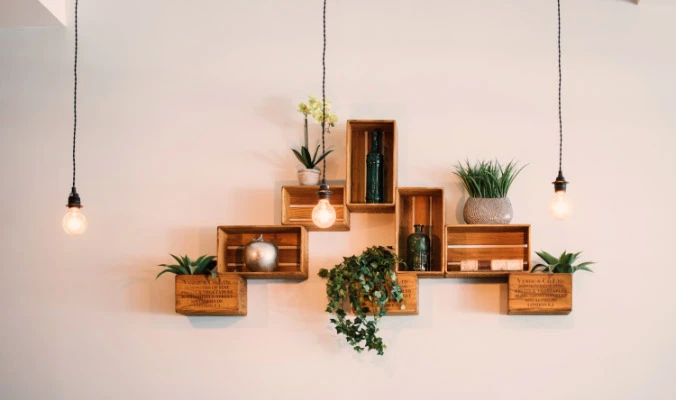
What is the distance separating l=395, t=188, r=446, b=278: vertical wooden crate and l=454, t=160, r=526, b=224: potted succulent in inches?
6.3

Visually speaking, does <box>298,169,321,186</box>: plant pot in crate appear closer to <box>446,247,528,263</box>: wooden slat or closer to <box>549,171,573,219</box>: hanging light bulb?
<box>446,247,528,263</box>: wooden slat

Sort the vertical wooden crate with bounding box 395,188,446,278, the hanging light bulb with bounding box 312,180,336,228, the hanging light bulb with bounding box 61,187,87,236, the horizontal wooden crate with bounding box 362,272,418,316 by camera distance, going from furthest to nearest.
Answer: the vertical wooden crate with bounding box 395,188,446,278 < the horizontal wooden crate with bounding box 362,272,418,316 < the hanging light bulb with bounding box 61,187,87,236 < the hanging light bulb with bounding box 312,180,336,228

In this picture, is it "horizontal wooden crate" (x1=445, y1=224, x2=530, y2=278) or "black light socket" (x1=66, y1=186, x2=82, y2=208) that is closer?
"black light socket" (x1=66, y1=186, x2=82, y2=208)

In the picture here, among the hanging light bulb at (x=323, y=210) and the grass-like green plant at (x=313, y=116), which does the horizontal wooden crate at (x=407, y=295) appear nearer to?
the hanging light bulb at (x=323, y=210)

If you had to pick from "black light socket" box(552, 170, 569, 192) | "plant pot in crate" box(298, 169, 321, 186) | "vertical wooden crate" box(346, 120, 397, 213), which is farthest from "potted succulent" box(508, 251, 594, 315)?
"plant pot in crate" box(298, 169, 321, 186)

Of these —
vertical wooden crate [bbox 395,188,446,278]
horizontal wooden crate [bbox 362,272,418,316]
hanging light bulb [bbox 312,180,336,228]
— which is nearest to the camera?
hanging light bulb [bbox 312,180,336,228]

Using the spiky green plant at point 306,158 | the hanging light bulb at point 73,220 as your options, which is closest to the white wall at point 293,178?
the spiky green plant at point 306,158

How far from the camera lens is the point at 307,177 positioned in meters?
3.86

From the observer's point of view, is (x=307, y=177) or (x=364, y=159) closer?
(x=307, y=177)

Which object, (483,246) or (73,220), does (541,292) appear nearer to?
(483,246)

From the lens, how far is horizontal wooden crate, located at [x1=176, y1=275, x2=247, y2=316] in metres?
3.79

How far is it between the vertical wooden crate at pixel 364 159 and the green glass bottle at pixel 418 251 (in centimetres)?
20

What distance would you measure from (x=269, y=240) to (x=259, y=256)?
0.24 meters

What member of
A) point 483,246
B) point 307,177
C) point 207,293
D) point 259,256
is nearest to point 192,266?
point 207,293
